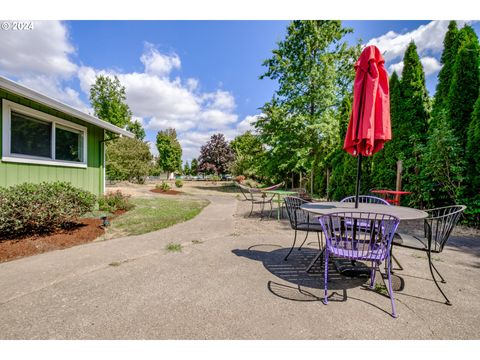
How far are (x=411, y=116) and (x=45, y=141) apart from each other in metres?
10.2

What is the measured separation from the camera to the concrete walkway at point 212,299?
178 centimetres

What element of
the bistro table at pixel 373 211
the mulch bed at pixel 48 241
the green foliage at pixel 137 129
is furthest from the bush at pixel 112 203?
the green foliage at pixel 137 129

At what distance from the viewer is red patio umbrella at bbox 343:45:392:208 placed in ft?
8.68

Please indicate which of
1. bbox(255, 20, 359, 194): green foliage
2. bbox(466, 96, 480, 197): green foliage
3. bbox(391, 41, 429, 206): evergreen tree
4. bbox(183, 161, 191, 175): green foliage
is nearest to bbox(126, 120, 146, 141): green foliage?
bbox(255, 20, 359, 194): green foliage

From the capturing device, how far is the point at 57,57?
7.82 meters

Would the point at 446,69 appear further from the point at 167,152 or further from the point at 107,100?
the point at 167,152

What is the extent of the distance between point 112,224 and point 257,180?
65.7 ft

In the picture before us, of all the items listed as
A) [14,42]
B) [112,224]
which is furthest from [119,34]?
[112,224]

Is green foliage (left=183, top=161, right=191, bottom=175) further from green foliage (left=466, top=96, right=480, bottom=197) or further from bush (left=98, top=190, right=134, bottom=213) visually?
green foliage (left=466, top=96, right=480, bottom=197)

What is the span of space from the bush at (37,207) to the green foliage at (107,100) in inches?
916

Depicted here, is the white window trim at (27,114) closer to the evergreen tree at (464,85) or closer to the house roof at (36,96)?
the house roof at (36,96)

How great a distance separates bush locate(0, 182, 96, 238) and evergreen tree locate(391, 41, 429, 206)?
8.72 metres

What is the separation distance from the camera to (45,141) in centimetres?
545
